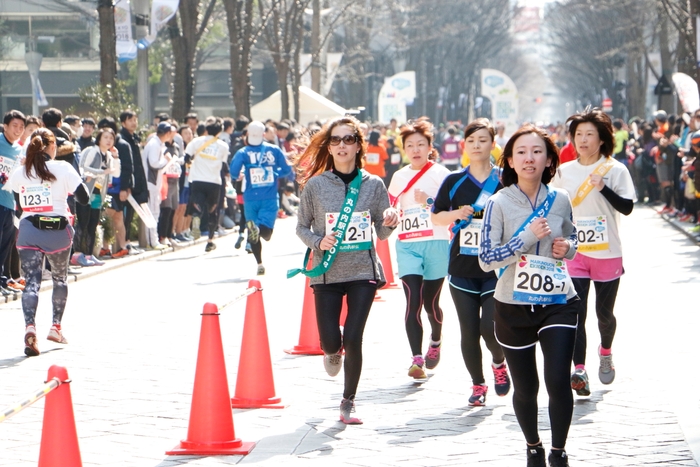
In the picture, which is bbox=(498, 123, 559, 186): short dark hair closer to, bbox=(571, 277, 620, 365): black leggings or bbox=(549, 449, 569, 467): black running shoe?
bbox=(549, 449, 569, 467): black running shoe

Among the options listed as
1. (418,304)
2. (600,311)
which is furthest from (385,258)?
(600,311)

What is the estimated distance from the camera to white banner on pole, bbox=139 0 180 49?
78.5ft

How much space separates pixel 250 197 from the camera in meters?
16.1

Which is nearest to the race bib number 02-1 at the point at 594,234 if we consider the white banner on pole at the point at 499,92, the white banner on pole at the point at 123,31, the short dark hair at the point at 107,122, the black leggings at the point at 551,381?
the black leggings at the point at 551,381

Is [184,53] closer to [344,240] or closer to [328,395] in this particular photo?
[328,395]

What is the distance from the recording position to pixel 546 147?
5.96 m

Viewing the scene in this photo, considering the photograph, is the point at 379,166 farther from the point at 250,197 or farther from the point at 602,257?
the point at 602,257

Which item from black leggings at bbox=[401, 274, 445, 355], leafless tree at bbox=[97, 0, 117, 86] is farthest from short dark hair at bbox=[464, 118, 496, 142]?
leafless tree at bbox=[97, 0, 117, 86]

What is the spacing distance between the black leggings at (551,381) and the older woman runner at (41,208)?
5.51m

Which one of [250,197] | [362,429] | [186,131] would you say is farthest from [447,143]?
[362,429]

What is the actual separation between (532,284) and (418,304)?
2.94m

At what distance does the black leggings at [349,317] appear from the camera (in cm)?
736

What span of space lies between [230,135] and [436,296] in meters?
16.7

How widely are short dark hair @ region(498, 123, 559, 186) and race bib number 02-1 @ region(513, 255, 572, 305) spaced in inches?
17.7
